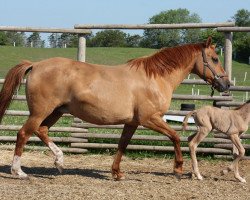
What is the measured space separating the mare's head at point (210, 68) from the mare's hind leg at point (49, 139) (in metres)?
2.23

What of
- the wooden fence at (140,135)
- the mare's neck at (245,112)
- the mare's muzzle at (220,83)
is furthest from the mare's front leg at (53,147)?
the mare's neck at (245,112)

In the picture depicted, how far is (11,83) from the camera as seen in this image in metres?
7.88

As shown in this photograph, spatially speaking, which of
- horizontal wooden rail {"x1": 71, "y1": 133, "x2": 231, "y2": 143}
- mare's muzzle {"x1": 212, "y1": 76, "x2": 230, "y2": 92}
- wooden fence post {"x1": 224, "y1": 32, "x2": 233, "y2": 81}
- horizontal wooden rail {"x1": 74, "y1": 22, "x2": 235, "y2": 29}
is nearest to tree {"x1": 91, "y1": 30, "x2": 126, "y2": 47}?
horizontal wooden rail {"x1": 74, "y1": 22, "x2": 235, "y2": 29}

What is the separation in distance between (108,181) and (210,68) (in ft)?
7.39

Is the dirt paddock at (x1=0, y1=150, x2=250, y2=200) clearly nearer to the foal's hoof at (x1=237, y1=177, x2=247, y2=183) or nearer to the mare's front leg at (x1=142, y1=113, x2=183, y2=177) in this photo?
the foal's hoof at (x1=237, y1=177, x2=247, y2=183)

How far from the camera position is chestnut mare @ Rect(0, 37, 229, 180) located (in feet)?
24.7

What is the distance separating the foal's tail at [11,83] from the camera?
7824 millimetres

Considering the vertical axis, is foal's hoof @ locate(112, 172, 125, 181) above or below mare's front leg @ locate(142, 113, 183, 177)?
below

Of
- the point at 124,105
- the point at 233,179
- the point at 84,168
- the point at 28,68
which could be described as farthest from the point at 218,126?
the point at 28,68

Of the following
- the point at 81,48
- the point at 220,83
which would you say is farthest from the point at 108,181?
the point at 81,48

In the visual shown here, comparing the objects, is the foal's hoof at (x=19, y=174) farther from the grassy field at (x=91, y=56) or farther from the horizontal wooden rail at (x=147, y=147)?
the grassy field at (x=91, y=56)

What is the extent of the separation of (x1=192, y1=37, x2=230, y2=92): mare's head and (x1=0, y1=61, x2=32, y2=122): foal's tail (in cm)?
252

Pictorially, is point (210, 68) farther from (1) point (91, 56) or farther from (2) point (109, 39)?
(2) point (109, 39)

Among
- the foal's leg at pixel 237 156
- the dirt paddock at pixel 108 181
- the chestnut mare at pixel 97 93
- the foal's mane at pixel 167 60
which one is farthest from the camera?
the foal's mane at pixel 167 60
